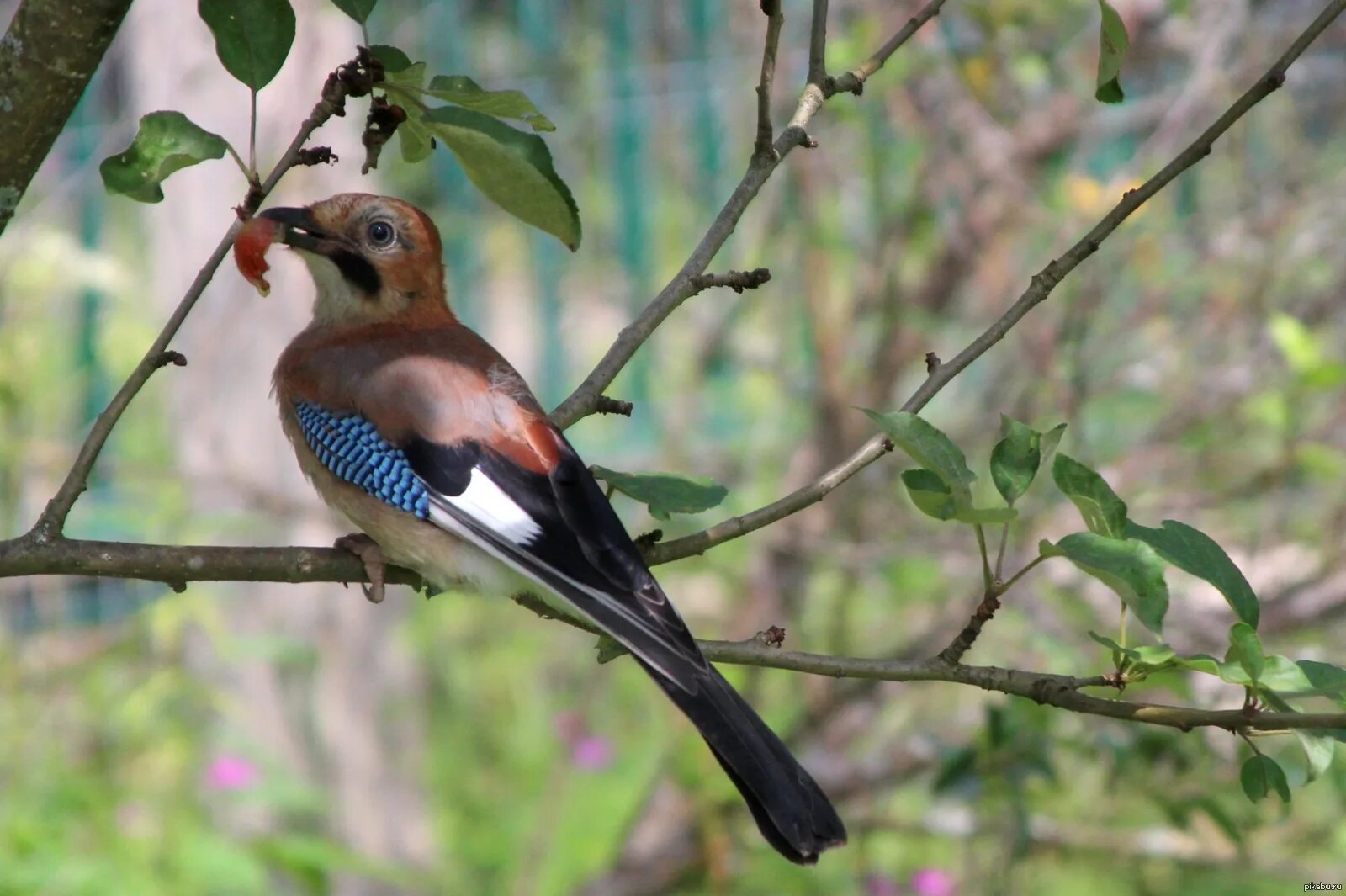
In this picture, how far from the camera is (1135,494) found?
4613mm

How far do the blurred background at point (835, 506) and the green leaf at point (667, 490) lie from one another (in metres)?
1.35

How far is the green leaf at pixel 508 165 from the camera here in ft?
6.89

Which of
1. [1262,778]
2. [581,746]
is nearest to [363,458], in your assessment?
[1262,778]

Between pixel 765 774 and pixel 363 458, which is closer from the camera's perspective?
pixel 765 774

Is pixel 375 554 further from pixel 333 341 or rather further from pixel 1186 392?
pixel 1186 392

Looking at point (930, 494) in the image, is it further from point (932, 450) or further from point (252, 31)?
point (252, 31)

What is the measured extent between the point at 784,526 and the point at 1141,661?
3.33 meters

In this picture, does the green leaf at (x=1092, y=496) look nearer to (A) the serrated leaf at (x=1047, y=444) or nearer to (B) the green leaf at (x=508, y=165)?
(A) the serrated leaf at (x=1047, y=444)

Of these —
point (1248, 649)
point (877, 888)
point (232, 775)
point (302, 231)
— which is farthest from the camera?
point (877, 888)

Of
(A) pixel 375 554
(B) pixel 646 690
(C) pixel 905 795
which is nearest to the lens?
(A) pixel 375 554

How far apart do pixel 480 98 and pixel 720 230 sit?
47cm

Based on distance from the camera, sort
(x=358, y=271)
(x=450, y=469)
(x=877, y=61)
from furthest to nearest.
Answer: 1. (x=358, y=271)
2. (x=450, y=469)
3. (x=877, y=61)

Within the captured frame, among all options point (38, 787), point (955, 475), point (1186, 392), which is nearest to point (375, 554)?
point (955, 475)

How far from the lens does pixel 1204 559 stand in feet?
6.05
